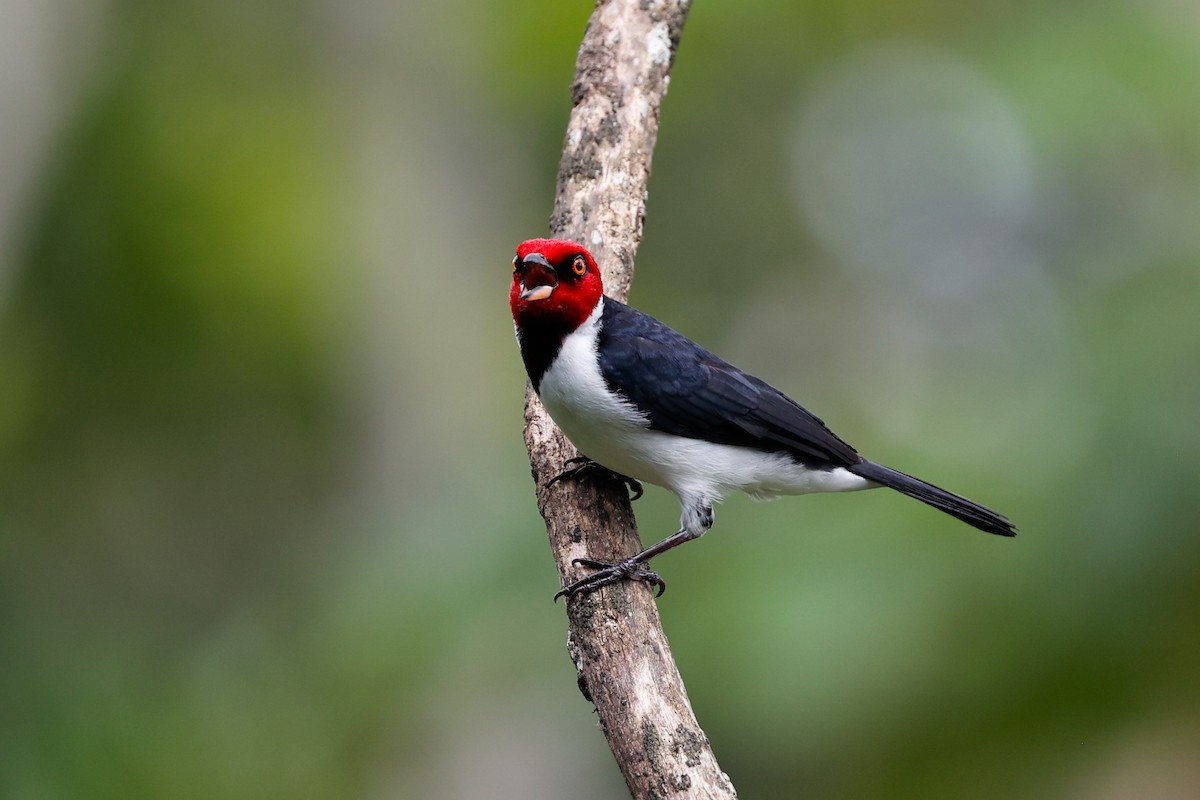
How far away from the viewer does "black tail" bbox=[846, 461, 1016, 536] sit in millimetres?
3785

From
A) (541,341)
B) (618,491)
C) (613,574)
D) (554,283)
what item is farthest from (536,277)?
(613,574)

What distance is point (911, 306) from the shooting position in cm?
1012

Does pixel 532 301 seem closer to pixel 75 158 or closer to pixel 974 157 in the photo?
pixel 75 158

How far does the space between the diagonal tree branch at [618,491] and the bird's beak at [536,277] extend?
19.8 inches

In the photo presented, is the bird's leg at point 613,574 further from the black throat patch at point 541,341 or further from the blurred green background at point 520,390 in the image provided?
the blurred green background at point 520,390

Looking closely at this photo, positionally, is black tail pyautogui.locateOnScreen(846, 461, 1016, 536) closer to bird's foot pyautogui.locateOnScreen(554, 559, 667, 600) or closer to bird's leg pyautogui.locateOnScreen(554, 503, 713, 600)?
bird's leg pyautogui.locateOnScreen(554, 503, 713, 600)

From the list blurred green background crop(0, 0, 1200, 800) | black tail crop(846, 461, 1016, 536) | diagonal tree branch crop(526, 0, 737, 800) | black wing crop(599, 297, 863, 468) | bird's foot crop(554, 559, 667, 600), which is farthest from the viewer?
blurred green background crop(0, 0, 1200, 800)

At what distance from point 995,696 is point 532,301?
2.85m

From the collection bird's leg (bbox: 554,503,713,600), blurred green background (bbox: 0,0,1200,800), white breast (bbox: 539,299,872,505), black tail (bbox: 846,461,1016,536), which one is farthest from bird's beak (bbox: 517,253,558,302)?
blurred green background (bbox: 0,0,1200,800)

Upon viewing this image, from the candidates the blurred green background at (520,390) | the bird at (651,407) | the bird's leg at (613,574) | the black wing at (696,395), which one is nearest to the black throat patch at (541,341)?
the bird at (651,407)

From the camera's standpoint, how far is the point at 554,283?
3.40 meters

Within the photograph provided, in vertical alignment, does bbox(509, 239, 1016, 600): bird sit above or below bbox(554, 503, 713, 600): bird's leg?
above

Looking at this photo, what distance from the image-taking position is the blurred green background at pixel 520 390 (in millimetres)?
4887

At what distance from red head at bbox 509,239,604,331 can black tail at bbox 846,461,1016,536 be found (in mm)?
1093
